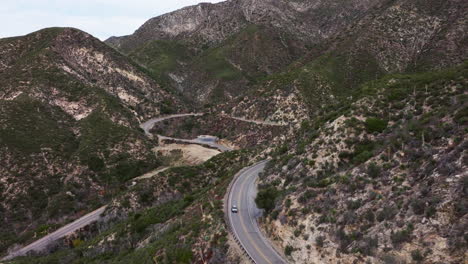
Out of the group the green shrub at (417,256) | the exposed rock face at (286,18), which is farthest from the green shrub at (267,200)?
the exposed rock face at (286,18)

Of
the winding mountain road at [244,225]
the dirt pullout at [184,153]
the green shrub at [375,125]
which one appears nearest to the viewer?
the winding mountain road at [244,225]

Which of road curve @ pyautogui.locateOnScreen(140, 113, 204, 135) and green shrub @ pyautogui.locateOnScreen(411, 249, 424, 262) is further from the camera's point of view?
road curve @ pyautogui.locateOnScreen(140, 113, 204, 135)

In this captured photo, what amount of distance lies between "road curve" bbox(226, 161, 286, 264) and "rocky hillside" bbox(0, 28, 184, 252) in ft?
113

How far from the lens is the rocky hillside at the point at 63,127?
5788cm

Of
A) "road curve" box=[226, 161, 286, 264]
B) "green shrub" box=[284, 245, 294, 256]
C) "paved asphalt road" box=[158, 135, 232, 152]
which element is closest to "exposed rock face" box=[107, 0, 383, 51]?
"paved asphalt road" box=[158, 135, 232, 152]

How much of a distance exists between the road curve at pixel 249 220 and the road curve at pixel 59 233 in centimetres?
2876

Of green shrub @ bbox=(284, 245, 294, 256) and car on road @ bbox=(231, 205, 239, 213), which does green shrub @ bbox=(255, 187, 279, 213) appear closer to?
car on road @ bbox=(231, 205, 239, 213)

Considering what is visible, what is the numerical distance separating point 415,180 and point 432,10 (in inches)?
3776

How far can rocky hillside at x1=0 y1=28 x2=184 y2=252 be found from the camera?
57.9 metres

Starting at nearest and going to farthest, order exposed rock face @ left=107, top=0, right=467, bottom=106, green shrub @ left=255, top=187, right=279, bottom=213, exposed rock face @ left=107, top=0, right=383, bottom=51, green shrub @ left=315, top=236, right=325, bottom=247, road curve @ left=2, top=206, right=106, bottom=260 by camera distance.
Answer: green shrub @ left=315, top=236, right=325, bottom=247 < green shrub @ left=255, top=187, right=279, bottom=213 < road curve @ left=2, top=206, right=106, bottom=260 < exposed rock face @ left=107, top=0, right=467, bottom=106 < exposed rock face @ left=107, top=0, right=383, bottom=51

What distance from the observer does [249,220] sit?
31.7 m

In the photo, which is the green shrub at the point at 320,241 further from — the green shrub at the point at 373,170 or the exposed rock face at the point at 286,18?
the exposed rock face at the point at 286,18

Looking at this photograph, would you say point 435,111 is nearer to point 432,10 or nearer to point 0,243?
point 0,243

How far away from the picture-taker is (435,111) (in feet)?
96.3
